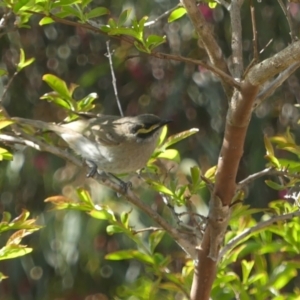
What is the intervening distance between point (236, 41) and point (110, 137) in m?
1.51

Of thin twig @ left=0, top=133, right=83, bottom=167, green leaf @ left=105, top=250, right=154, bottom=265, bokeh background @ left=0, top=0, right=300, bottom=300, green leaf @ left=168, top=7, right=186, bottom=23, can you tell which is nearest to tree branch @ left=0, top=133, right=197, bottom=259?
thin twig @ left=0, top=133, right=83, bottom=167

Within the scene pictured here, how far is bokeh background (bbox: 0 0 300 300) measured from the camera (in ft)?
14.5

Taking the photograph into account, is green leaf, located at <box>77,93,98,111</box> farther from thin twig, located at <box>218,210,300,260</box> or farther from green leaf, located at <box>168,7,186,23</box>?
thin twig, located at <box>218,210,300,260</box>

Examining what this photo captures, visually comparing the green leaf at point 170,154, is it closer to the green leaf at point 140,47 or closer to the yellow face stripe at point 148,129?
the green leaf at point 140,47

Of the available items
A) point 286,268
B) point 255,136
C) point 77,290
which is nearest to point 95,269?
point 77,290

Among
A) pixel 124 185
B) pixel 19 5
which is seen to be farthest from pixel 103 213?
pixel 19 5

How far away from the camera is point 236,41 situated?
1921 mm

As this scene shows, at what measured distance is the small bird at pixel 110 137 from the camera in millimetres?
3172

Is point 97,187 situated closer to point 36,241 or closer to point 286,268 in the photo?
point 36,241

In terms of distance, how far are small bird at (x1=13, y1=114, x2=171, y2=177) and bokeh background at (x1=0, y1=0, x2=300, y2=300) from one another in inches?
33.9

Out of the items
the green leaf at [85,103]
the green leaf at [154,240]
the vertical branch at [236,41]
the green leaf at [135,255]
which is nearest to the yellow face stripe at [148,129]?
the green leaf at [85,103]

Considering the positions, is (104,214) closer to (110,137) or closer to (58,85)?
(58,85)

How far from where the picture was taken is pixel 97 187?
13.9 ft

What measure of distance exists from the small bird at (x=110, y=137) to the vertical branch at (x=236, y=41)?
1189mm
